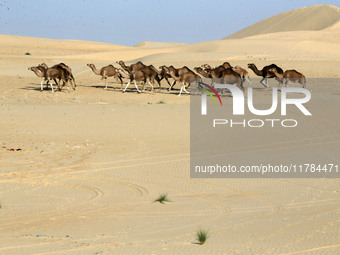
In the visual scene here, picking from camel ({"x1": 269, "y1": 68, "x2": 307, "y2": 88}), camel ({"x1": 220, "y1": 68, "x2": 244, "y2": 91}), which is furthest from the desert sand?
camel ({"x1": 269, "y1": 68, "x2": 307, "y2": 88})

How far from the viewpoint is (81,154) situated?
44.9ft

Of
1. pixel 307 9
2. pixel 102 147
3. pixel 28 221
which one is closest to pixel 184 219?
pixel 28 221

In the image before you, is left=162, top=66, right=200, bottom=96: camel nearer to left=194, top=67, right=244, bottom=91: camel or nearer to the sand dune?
left=194, top=67, right=244, bottom=91: camel

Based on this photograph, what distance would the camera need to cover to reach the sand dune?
118000 mm

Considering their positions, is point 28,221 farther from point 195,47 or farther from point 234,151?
point 195,47

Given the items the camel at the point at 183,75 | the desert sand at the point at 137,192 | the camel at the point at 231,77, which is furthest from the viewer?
the camel at the point at 183,75

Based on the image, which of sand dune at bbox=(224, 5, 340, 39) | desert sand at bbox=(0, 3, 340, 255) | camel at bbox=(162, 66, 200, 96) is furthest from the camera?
sand dune at bbox=(224, 5, 340, 39)

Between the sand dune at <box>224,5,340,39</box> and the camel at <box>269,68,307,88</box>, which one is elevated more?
the sand dune at <box>224,5,340,39</box>

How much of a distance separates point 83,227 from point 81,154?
19.9 feet

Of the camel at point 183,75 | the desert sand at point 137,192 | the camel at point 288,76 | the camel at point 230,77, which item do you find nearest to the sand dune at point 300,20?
the camel at point 288,76

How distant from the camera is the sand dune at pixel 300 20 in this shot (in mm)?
118000

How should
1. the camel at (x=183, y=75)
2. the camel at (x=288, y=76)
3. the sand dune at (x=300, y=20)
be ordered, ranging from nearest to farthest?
the camel at (x=183, y=75), the camel at (x=288, y=76), the sand dune at (x=300, y=20)

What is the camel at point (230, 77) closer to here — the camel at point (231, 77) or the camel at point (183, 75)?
the camel at point (231, 77)

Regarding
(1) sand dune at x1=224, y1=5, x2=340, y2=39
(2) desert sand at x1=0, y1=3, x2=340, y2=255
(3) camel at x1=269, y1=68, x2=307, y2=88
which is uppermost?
(1) sand dune at x1=224, y1=5, x2=340, y2=39
